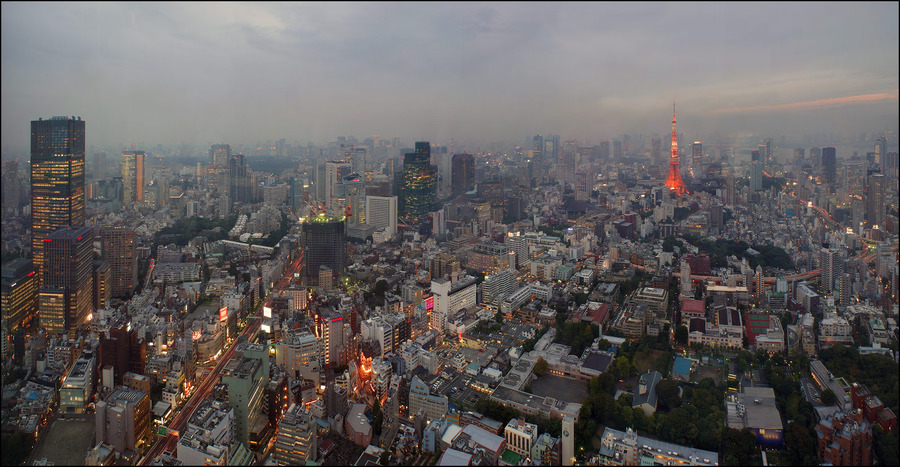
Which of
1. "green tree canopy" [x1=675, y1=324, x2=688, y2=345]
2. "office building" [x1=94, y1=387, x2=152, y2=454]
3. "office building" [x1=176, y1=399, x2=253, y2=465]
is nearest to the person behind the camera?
"office building" [x1=176, y1=399, x2=253, y2=465]

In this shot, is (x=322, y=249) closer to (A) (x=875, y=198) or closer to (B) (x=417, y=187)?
(B) (x=417, y=187)

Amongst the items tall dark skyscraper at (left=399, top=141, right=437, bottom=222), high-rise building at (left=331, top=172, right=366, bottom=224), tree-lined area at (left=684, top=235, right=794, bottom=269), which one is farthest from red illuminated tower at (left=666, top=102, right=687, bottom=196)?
high-rise building at (left=331, top=172, right=366, bottom=224)

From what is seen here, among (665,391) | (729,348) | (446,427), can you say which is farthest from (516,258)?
(446,427)

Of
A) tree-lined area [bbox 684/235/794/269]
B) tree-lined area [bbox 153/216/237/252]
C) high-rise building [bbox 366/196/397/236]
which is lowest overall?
tree-lined area [bbox 684/235/794/269]

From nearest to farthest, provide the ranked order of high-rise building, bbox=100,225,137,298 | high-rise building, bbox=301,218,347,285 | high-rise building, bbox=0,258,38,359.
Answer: high-rise building, bbox=0,258,38,359, high-rise building, bbox=100,225,137,298, high-rise building, bbox=301,218,347,285

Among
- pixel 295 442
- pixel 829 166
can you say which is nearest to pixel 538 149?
pixel 829 166

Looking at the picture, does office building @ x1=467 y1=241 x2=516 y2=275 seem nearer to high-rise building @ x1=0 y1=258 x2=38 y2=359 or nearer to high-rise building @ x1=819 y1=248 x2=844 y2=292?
high-rise building @ x1=819 y1=248 x2=844 y2=292

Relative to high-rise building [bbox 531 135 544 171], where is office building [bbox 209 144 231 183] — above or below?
below

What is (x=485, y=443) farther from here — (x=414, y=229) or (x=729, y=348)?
(x=414, y=229)
